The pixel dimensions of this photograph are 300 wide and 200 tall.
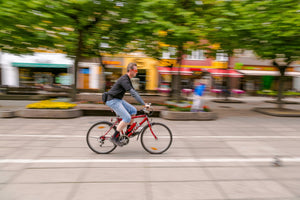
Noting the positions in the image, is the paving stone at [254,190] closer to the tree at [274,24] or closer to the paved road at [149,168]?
the paved road at [149,168]

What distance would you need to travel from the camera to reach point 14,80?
79.9 feet

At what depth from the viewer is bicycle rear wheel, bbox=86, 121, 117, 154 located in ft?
15.4

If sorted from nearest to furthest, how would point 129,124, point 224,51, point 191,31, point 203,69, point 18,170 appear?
point 18,170
point 129,124
point 191,31
point 224,51
point 203,69

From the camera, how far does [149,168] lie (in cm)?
405

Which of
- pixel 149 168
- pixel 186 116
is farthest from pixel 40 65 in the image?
pixel 149 168

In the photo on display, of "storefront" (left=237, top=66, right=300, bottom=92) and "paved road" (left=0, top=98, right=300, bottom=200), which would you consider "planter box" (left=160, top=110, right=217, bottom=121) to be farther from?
"storefront" (left=237, top=66, right=300, bottom=92)

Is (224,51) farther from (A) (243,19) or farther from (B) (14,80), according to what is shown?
(B) (14,80)

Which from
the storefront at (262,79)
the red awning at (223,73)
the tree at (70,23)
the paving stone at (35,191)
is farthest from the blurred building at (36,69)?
the paving stone at (35,191)

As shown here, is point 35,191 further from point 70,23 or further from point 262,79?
point 262,79

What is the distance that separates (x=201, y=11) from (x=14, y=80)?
22583 millimetres

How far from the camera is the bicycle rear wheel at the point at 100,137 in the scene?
4.68m

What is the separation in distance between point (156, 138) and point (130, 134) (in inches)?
22.2

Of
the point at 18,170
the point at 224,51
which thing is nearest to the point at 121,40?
the point at 224,51

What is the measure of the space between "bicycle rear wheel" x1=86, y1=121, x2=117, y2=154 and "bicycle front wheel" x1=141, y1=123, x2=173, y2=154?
0.70m
